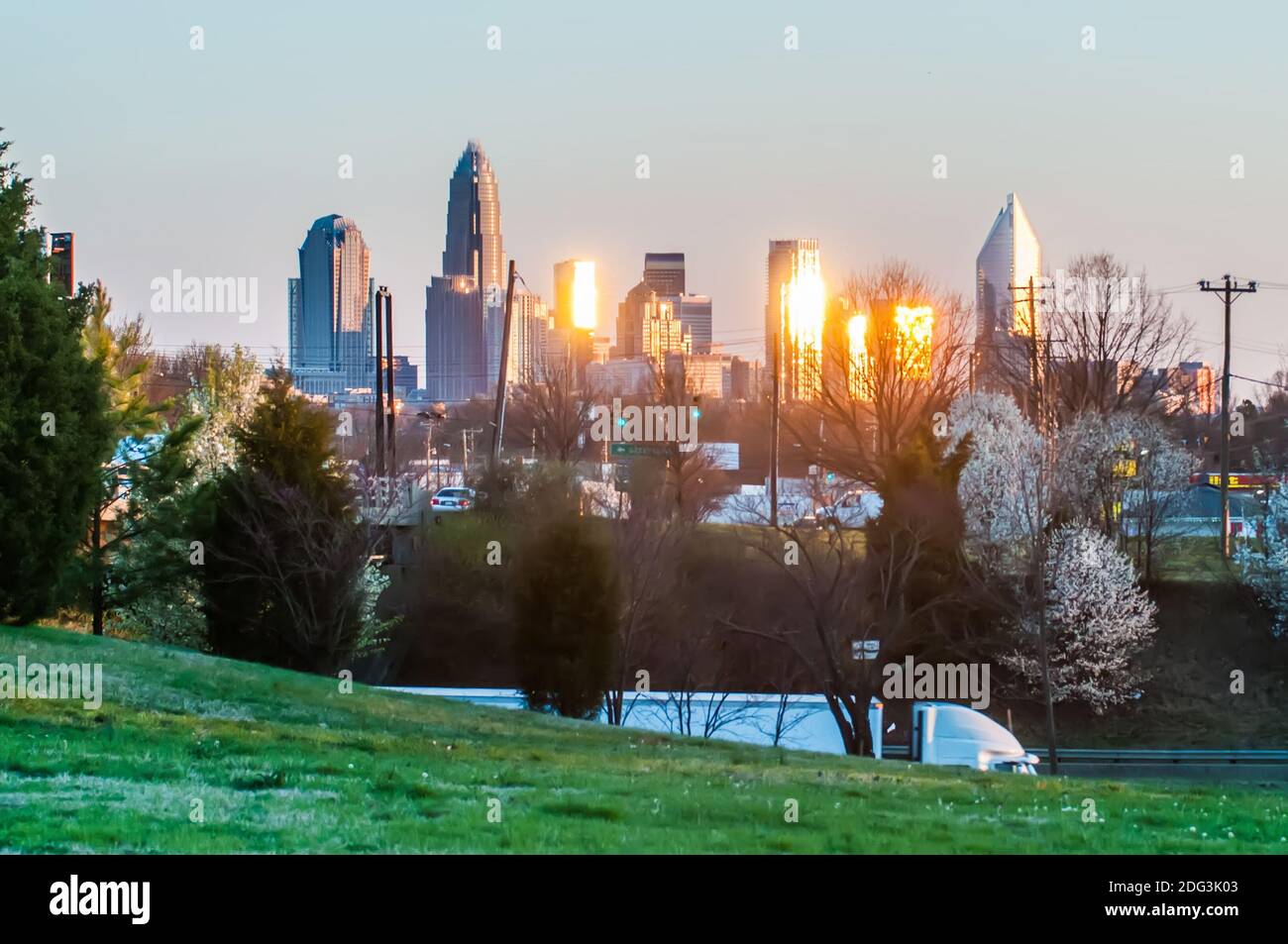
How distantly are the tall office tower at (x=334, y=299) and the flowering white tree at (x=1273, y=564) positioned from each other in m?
79.1

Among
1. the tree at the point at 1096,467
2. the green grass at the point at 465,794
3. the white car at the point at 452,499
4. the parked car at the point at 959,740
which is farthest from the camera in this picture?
the white car at the point at 452,499

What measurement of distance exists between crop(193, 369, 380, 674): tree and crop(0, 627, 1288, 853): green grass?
13.2 m

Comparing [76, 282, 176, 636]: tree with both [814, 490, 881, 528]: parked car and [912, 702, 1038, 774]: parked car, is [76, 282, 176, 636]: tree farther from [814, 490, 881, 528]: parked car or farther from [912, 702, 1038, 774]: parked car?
[912, 702, 1038, 774]: parked car

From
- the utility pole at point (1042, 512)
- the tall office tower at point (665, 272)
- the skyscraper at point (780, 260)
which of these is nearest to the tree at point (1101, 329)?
the utility pole at point (1042, 512)

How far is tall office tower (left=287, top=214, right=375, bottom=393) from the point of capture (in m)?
118

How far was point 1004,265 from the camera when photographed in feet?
258

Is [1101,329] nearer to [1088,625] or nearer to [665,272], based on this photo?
[1088,625]

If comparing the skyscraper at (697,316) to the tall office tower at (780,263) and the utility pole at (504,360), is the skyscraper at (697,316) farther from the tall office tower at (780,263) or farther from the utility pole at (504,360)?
the utility pole at (504,360)

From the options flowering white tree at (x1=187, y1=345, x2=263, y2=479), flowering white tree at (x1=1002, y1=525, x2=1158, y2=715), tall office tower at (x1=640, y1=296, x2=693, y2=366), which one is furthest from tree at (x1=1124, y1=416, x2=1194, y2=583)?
tall office tower at (x1=640, y1=296, x2=693, y2=366)

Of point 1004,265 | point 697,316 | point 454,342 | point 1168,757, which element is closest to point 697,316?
point 697,316

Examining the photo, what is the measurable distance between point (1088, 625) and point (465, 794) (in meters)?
32.8

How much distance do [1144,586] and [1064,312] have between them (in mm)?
15467

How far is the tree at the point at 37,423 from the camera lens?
19.3 m
